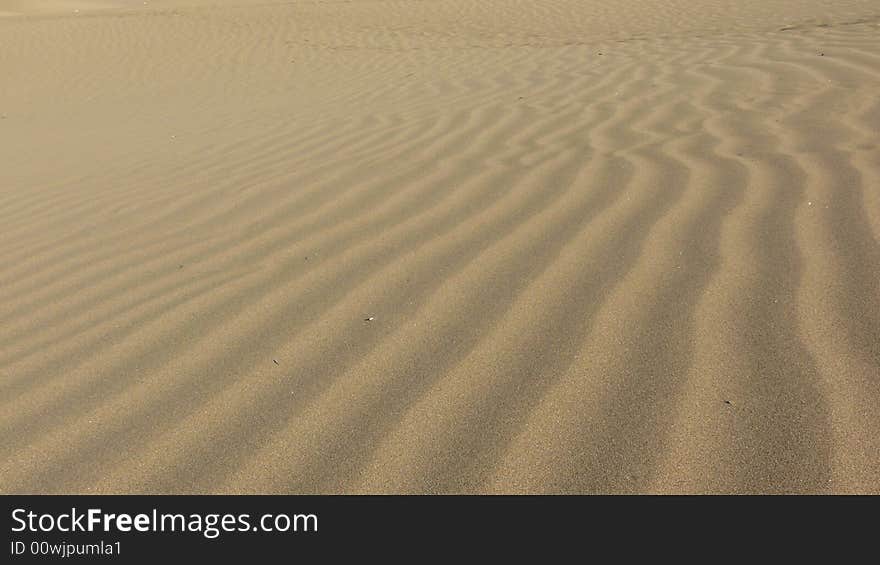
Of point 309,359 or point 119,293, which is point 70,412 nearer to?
point 309,359

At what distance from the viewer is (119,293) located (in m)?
3.03

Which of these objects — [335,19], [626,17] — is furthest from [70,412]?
[335,19]

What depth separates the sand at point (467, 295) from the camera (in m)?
1.86

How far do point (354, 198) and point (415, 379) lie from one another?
1.84 metres

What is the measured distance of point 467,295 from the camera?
105 inches
